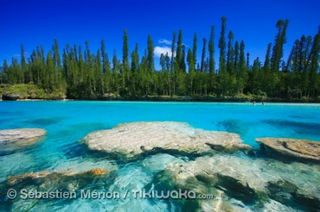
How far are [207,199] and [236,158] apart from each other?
295 cm

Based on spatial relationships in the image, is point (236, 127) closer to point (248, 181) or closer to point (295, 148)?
point (295, 148)

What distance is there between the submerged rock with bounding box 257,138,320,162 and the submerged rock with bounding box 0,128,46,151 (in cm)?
985

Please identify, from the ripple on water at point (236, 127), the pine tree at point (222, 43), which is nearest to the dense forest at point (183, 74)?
the pine tree at point (222, 43)

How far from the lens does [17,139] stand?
977cm

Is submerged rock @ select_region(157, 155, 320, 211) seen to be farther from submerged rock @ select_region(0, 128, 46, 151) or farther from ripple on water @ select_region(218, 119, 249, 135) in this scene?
submerged rock @ select_region(0, 128, 46, 151)

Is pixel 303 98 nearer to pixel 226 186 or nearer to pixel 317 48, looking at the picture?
pixel 317 48

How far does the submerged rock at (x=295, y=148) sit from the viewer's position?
730 centimetres

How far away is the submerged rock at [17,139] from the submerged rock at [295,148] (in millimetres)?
9852

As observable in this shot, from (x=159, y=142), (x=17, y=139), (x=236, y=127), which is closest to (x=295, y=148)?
(x=159, y=142)

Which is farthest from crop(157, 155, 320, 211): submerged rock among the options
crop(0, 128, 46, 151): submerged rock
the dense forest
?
the dense forest

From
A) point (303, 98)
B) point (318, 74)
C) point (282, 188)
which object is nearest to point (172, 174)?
point (282, 188)

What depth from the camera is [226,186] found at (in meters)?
5.40

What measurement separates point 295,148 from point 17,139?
438 inches

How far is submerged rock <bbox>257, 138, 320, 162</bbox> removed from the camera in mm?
7301
